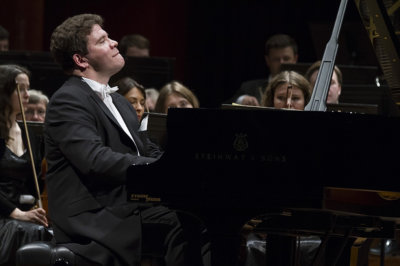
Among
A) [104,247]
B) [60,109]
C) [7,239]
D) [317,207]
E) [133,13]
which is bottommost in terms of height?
[7,239]

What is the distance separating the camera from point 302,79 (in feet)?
14.6

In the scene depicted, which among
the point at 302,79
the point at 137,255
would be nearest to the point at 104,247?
the point at 137,255

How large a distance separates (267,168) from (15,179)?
2.19m

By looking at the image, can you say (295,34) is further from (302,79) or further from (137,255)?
(137,255)

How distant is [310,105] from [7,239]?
1771 mm

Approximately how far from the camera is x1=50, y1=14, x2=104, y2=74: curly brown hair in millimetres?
3354

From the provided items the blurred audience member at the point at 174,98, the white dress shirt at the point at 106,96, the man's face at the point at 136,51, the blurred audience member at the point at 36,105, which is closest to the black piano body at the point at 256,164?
the white dress shirt at the point at 106,96

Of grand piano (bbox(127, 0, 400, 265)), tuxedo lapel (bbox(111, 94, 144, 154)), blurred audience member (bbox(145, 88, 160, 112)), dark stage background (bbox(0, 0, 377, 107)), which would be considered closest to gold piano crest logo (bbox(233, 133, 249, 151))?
grand piano (bbox(127, 0, 400, 265))

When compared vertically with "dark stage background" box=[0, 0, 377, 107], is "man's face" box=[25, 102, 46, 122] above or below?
below

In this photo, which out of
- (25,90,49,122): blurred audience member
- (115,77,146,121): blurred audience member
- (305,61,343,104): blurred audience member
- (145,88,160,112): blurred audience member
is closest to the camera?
(115,77,146,121): blurred audience member

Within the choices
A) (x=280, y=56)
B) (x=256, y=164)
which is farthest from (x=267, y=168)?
(x=280, y=56)

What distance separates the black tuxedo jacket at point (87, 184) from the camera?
304 centimetres

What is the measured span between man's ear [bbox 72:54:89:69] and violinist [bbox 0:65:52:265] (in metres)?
1.03

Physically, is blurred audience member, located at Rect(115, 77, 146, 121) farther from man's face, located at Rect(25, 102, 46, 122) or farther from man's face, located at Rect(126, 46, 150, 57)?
man's face, located at Rect(126, 46, 150, 57)
